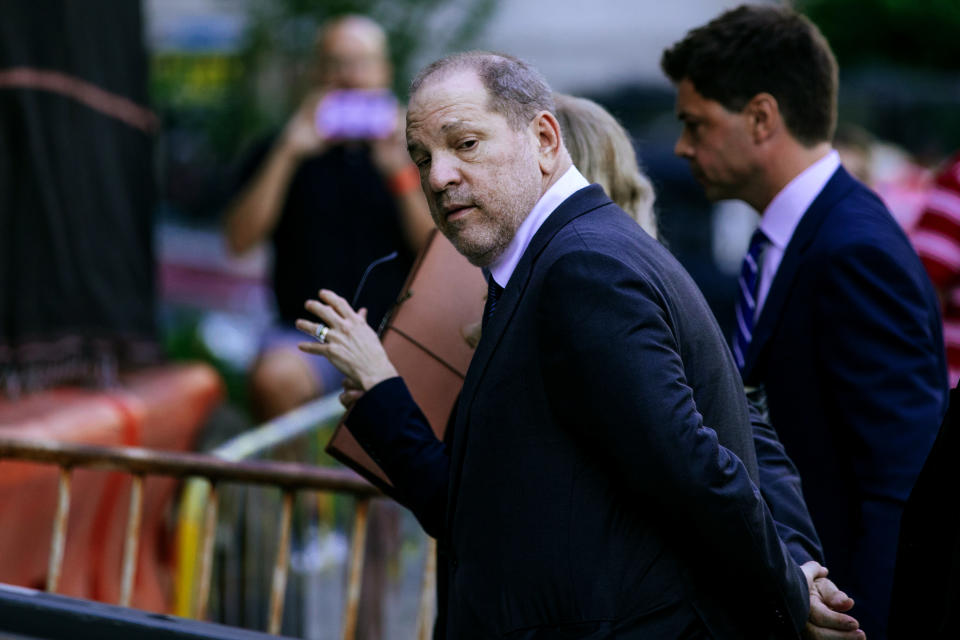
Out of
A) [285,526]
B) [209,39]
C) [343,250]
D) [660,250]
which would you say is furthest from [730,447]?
[209,39]

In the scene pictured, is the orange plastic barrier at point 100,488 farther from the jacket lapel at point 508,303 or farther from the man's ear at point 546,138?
the man's ear at point 546,138

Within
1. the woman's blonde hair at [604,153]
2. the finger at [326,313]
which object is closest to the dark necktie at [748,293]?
the woman's blonde hair at [604,153]

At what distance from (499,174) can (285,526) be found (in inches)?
65.1

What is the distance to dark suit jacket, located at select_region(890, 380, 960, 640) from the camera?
170 centimetres

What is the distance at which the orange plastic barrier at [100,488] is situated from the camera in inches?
143

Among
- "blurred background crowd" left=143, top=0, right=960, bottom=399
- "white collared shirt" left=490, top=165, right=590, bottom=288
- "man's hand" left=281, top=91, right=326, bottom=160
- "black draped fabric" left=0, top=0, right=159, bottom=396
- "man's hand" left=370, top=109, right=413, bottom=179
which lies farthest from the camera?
"blurred background crowd" left=143, top=0, right=960, bottom=399

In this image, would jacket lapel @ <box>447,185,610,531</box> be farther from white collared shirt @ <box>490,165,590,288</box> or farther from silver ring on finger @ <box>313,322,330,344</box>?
silver ring on finger @ <box>313,322,330,344</box>

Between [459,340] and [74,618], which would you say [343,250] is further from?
[74,618]

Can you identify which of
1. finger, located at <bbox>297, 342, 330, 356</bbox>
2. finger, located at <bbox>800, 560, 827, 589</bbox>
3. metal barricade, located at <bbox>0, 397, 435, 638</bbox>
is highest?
finger, located at <bbox>297, 342, 330, 356</bbox>

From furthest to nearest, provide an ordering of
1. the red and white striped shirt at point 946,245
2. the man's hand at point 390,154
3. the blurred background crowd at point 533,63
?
the blurred background crowd at point 533,63 → the man's hand at point 390,154 → the red and white striped shirt at point 946,245

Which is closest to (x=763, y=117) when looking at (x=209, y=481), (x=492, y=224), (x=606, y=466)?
(x=492, y=224)

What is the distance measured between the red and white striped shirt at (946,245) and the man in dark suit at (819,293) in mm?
1293

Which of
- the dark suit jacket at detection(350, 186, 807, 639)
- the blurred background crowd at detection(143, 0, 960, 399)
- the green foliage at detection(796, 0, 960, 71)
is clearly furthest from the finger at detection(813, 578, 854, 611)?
the green foliage at detection(796, 0, 960, 71)

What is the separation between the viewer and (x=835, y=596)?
197 centimetres
